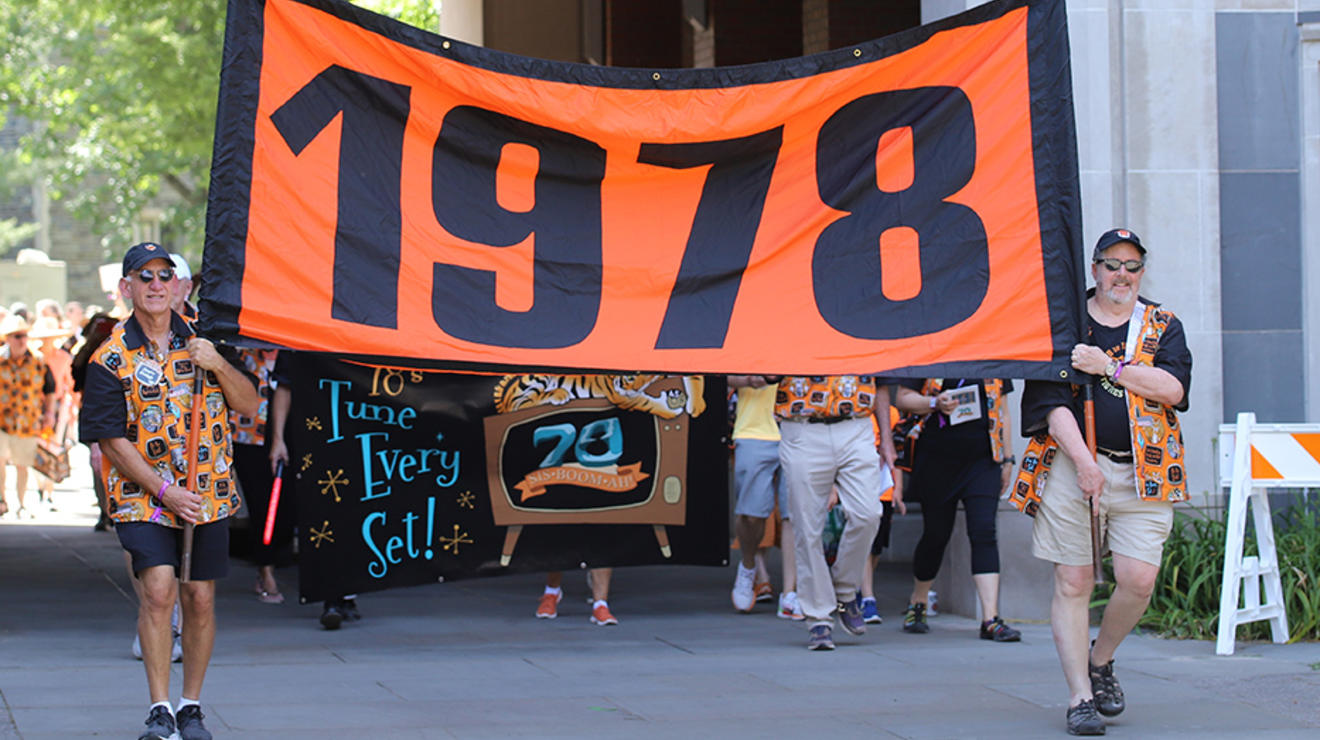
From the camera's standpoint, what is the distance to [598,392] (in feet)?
32.1

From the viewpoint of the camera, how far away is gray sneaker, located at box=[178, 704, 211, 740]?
20.4 ft

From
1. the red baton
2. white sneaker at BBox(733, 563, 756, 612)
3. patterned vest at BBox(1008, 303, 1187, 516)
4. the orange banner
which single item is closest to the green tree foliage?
the red baton

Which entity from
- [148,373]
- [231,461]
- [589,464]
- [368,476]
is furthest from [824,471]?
[148,373]

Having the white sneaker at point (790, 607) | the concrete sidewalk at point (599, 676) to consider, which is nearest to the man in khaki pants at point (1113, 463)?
the concrete sidewalk at point (599, 676)

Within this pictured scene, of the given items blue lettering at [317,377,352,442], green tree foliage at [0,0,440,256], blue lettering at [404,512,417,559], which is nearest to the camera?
blue lettering at [317,377,352,442]

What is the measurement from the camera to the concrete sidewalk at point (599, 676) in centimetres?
677

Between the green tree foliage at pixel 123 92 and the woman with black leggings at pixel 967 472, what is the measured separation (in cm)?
1360

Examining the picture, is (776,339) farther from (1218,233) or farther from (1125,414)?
(1218,233)

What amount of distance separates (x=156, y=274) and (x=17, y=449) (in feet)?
36.7

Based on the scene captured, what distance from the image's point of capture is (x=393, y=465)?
31.0 ft

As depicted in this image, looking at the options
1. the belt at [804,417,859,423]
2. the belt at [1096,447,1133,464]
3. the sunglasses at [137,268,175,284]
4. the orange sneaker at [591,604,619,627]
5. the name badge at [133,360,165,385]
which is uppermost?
the sunglasses at [137,268,175,284]

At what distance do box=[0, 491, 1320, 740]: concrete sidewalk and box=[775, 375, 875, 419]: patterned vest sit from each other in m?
1.33

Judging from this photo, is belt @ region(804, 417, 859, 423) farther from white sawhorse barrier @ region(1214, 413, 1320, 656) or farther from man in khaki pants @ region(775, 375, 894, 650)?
white sawhorse barrier @ region(1214, 413, 1320, 656)

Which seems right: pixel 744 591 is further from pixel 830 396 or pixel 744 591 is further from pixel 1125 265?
pixel 1125 265
